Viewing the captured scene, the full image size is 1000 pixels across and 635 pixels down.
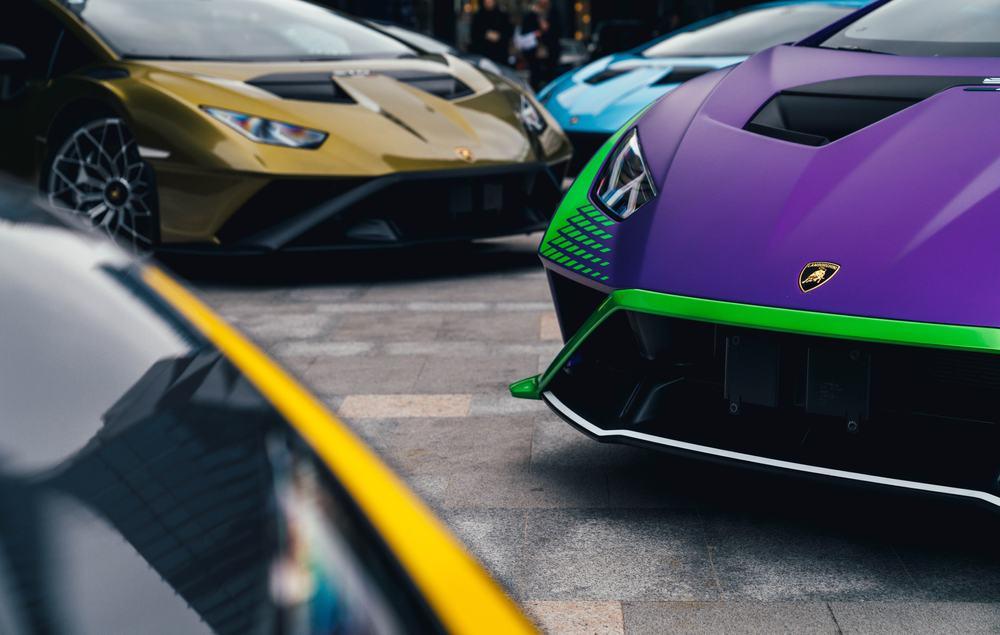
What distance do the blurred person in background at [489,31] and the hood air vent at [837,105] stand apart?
39.5 ft

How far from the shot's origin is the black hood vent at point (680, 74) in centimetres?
690

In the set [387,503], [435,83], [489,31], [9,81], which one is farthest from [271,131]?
[489,31]

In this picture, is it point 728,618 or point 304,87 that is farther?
point 304,87

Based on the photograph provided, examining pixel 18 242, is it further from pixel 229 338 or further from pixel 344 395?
pixel 344 395

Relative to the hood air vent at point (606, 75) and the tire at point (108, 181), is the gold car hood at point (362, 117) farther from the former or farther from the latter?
the hood air vent at point (606, 75)

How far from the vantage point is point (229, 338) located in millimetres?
1496

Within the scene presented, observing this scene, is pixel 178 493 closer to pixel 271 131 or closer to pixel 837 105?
pixel 837 105

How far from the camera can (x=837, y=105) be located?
2775mm

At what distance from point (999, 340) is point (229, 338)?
1311mm

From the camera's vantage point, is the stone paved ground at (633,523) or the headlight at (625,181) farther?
the headlight at (625,181)

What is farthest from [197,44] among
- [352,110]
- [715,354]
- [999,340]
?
[999,340]

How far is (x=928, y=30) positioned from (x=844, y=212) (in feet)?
3.36

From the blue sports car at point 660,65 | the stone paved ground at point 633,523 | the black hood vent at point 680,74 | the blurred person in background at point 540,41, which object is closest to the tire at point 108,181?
the stone paved ground at point 633,523

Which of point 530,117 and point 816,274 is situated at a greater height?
point 816,274
